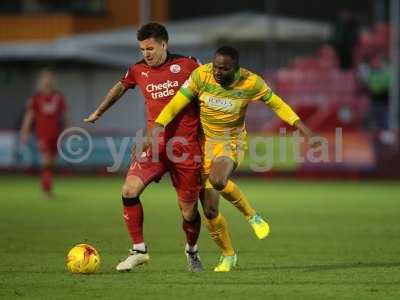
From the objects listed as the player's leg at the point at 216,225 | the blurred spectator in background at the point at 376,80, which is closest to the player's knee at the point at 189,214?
the player's leg at the point at 216,225

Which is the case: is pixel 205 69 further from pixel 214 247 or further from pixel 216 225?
pixel 214 247

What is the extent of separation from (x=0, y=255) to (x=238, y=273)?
10.4 feet

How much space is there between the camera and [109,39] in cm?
4188

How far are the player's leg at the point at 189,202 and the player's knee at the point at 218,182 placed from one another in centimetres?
22

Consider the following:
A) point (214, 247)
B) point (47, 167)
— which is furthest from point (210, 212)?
point (47, 167)

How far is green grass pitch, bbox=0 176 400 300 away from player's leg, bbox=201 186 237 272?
0.21 m

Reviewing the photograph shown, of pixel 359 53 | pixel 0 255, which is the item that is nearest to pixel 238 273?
pixel 0 255

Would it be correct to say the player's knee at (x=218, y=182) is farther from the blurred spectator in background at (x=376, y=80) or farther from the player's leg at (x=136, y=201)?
the blurred spectator in background at (x=376, y=80)

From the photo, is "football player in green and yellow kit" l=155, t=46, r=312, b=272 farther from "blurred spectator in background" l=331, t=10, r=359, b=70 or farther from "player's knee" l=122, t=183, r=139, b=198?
"blurred spectator in background" l=331, t=10, r=359, b=70

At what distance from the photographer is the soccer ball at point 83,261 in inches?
475

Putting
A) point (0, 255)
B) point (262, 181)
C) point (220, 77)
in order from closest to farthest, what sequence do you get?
point (220, 77), point (0, 255), point (262, 181)

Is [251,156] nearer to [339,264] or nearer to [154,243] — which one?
[154,243]

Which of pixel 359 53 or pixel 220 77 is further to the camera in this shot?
pixel 359 53

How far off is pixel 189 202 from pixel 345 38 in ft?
82.7
